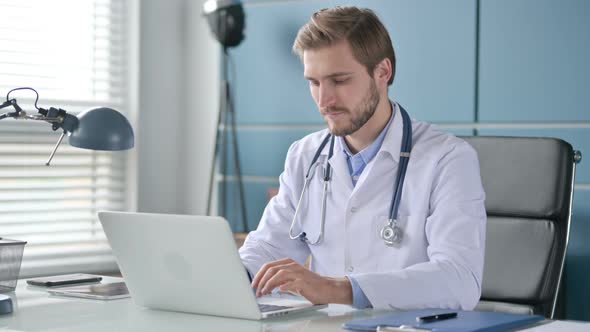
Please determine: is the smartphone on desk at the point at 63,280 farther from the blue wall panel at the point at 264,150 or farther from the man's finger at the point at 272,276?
the blue wall panel at the point at 264,150

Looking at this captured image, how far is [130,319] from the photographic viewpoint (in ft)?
5.78

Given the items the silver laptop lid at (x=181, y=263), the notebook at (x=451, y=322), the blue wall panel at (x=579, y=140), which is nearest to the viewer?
the notebook at (x=451, y=322)

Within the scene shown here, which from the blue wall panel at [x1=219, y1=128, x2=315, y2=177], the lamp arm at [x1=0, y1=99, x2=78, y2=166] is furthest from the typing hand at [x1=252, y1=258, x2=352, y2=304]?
the blue wall panel at [x1=219, y1=128, x2=315, y2=177]

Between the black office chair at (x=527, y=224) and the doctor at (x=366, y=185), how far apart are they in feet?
0.98

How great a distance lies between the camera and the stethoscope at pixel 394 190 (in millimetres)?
2182

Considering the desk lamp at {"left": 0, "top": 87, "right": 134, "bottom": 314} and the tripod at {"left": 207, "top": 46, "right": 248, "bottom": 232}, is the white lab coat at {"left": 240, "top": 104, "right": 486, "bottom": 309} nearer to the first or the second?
the desk lamp at {"left": 0, "top": 87, "right": 134, "bottom": 314}

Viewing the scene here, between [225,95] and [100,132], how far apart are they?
2.25m

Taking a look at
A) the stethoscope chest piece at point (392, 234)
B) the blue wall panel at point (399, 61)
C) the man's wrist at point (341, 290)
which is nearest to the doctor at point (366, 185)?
the stethoscope chest piece at point (392, 234)

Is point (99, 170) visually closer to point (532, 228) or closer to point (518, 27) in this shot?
point (518, 27)

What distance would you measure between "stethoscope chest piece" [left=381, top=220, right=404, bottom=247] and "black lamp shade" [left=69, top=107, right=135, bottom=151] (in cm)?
63

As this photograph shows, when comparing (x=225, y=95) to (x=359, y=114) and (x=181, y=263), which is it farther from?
(x=181, y=263)

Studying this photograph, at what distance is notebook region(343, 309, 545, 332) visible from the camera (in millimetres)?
1578

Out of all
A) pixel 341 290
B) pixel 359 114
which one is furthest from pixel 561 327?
pixel 359 114

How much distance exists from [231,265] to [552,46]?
2101 millimetres
